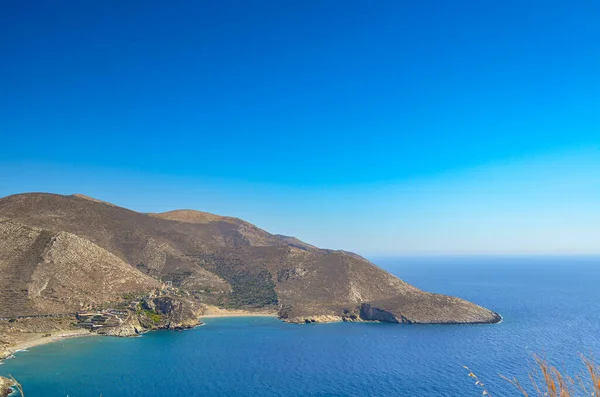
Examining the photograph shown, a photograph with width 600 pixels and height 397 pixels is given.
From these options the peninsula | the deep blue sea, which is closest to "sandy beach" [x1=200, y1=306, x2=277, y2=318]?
the peninsula

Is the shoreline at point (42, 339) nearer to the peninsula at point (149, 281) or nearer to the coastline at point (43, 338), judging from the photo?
the coastline at point (43, 338)

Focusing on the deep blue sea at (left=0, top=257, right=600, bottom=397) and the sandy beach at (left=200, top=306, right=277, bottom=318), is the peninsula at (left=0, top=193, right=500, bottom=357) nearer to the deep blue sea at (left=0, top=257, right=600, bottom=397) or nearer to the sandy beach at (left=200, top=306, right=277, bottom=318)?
the sandy beach at (left=200, top=306, right=277, bottom=318)

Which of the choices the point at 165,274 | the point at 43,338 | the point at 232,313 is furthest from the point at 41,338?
the point at 165,274

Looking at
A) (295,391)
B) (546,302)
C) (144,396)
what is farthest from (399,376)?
(546,302)

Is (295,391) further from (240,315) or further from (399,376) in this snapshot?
(240,315)

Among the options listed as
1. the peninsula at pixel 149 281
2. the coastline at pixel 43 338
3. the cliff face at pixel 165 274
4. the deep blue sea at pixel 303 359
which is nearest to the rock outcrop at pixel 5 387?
the deep blue sea at pixel 303 359

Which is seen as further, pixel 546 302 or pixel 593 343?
pixel 546 302

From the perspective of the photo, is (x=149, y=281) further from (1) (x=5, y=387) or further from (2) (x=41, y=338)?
(1) (x=5, y=387)
